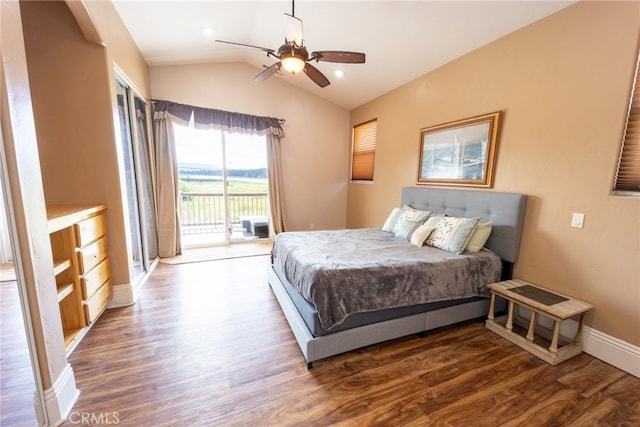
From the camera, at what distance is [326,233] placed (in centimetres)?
313

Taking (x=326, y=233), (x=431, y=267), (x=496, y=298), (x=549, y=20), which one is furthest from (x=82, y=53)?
(x=496, y=298)

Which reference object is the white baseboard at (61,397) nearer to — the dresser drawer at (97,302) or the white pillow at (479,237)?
the dresser drawer at (97,302)

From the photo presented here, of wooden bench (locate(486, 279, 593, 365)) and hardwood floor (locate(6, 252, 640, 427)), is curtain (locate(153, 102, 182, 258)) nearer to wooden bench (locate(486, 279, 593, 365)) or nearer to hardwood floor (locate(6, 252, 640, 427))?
hardwood floor (locate(6, 252, 640, 427))

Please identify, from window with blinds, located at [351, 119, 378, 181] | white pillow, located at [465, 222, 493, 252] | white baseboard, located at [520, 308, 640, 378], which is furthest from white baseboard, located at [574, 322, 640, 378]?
window with blinds, located at [351, 119, 378, 181]

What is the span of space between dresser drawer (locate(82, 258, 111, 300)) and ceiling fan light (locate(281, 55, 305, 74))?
2.31m

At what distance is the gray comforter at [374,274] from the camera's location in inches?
72.7

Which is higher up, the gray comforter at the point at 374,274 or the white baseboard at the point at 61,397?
the gray comforter at the point at 374,274

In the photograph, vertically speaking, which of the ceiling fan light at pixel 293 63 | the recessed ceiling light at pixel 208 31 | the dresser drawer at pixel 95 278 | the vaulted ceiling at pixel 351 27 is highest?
the recessed ceiling light at pixel 208 31

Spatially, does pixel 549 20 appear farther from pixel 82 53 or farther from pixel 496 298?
pixel 82 53

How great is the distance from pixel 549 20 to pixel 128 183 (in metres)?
4.40

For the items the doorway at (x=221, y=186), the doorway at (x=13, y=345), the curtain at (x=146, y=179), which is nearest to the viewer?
the doorway at (x=13, y=345)

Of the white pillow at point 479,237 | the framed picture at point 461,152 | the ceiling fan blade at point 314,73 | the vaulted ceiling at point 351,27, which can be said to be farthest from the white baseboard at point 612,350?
the ceiling fan blade at point 314,73

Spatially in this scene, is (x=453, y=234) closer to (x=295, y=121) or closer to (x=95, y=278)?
(x=95, y=278)

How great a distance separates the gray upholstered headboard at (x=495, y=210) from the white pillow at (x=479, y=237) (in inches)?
4.3
